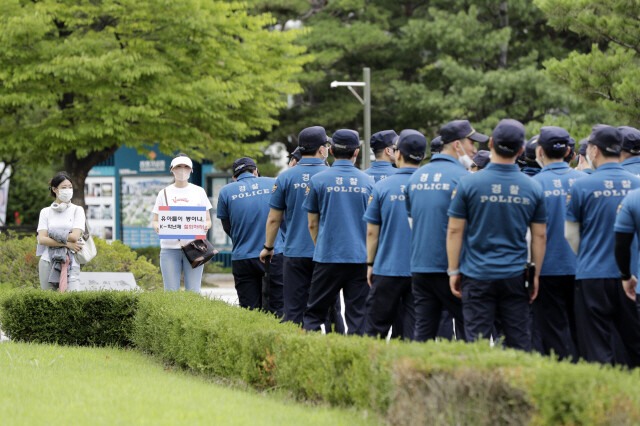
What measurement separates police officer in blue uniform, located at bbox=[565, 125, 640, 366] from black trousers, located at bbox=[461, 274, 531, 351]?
24.2 inches

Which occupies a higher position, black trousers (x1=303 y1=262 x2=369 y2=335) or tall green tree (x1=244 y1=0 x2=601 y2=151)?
tall green tree (x1=244 y1=0 x2=601 y2=151)

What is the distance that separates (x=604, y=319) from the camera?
6.99 metres

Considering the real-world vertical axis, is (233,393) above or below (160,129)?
below

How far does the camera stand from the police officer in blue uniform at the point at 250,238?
9.98 m

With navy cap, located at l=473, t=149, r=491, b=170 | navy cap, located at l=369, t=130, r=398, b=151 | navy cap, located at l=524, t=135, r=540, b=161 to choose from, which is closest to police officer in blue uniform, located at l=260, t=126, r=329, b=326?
navy cap, located at l=369, t=130, r=398, b=151

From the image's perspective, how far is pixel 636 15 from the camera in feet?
53.4

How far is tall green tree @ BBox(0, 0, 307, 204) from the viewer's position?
741 inches

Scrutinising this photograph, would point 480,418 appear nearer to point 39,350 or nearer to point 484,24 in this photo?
point 39,350

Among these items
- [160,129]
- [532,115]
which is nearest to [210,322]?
[160,129]

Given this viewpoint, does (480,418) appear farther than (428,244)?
No

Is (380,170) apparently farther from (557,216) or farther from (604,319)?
(604,319)

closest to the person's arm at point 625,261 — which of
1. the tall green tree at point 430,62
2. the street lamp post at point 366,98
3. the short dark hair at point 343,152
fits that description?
the short dark hair at point 343,152

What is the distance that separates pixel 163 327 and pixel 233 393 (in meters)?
2.16

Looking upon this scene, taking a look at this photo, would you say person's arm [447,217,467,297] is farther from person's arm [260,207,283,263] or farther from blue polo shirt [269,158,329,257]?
person's arm [260,207,283,263]
